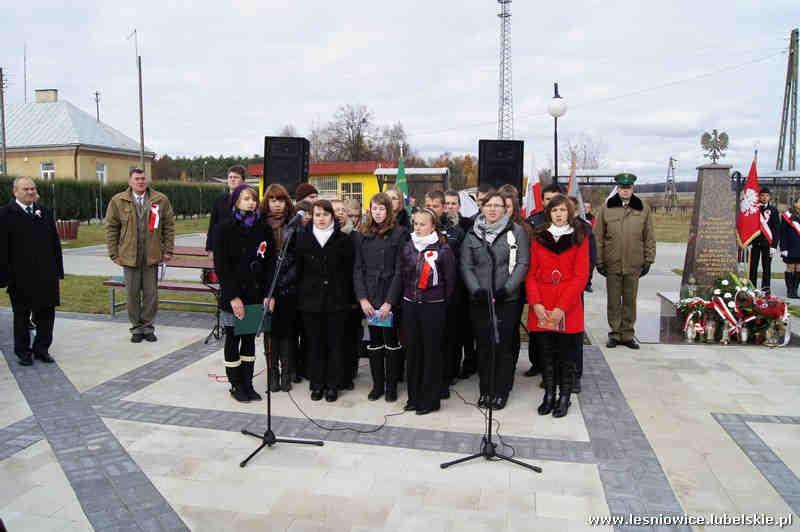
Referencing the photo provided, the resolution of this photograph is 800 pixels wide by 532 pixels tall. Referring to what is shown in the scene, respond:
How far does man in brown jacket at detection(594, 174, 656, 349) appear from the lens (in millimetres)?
7059

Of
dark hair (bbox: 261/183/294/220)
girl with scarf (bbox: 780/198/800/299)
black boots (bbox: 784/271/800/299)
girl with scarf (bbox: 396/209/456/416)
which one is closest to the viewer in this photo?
girl with scarf (bbox: 396/209/456/416)

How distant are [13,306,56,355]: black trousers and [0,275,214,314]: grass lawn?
2804 mm

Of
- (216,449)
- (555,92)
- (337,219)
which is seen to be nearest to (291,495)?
(216,449)

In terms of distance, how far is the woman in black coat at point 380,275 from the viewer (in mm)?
5270

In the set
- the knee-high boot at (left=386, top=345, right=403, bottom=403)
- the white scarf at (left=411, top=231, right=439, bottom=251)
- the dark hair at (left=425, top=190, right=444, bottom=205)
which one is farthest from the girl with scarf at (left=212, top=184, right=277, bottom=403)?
the dark hair at (left=425, top=190, right=444, bottom=205)

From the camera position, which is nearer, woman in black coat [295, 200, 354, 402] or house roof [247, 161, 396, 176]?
woman in black coat [295, 200, 354, 402]

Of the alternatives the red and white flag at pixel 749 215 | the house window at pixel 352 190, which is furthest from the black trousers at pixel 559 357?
the house window at pixel 352 190

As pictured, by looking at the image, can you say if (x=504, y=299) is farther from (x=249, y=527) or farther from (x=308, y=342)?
(x=249, y=527)

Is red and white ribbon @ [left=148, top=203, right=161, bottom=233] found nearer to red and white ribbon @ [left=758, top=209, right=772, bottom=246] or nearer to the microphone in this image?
the microphone

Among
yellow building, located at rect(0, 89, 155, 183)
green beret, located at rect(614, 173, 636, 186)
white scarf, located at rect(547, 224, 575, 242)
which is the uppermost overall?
yellow building, located at rect(0, 89, 155, 183)

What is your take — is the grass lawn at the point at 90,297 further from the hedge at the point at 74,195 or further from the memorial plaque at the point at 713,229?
the hedge at the point at 74,195

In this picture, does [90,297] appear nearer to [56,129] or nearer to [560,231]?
[560,231]

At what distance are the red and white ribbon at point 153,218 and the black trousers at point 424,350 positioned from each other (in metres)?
3.83

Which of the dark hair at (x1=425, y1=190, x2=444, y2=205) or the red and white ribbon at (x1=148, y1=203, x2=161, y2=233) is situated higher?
the dark hair at (x1=425, y1=190, x2=444, y2=205)
